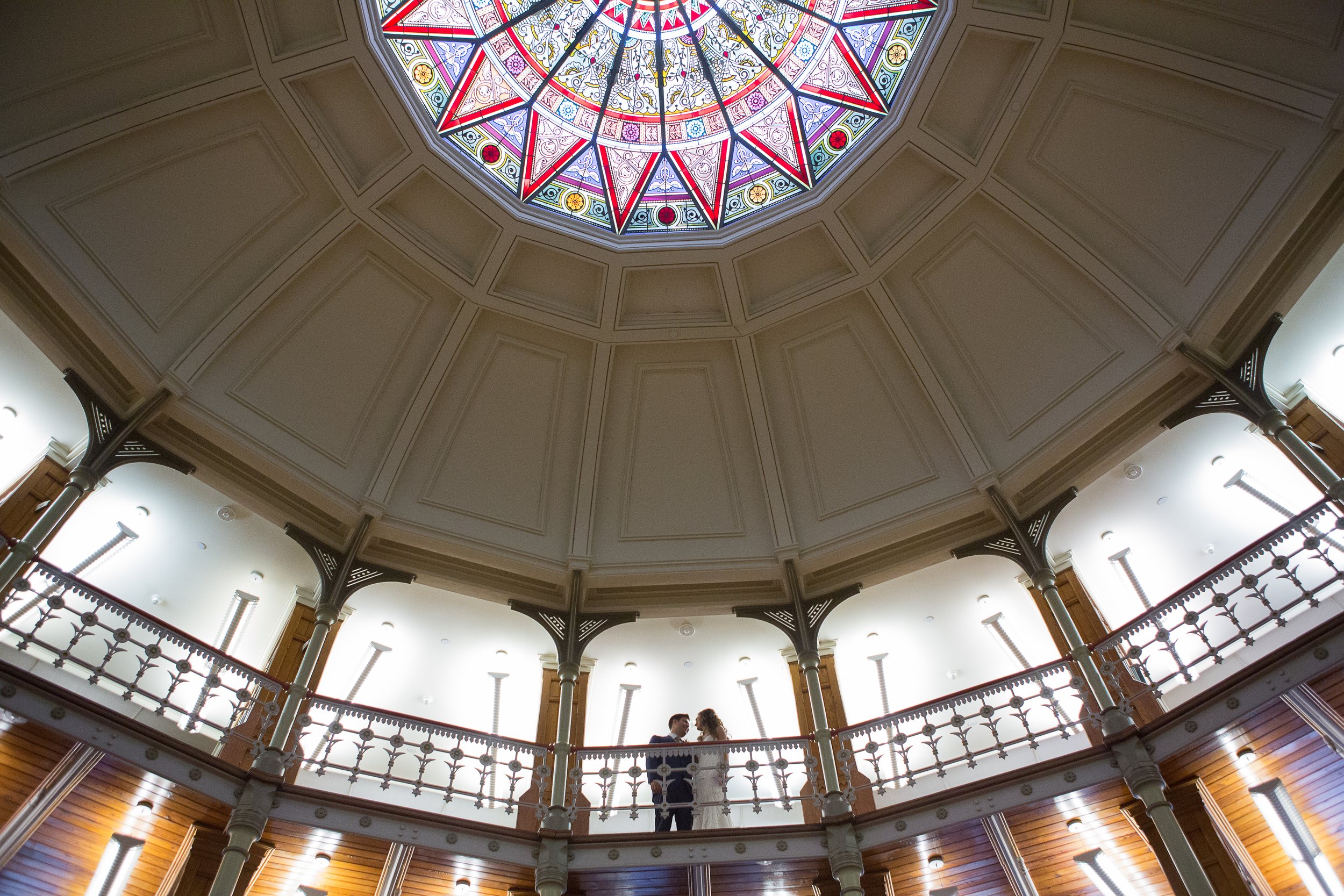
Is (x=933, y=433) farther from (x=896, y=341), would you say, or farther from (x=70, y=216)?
(x=70, y=216)

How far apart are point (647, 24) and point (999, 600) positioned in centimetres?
1072

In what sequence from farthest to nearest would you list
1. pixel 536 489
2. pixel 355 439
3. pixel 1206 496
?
pixel 536 489
pixel 355 439
pixel 1206 496

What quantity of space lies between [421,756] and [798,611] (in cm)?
589

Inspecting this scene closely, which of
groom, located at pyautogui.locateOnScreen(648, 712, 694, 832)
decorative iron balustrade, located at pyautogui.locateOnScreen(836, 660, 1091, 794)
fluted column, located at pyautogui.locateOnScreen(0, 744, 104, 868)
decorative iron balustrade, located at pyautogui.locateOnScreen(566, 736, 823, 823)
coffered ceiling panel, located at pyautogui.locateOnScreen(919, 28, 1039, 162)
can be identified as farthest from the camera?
coffered ceiling panel, located at pyautogui.locateOnScreen(919, 28, 1039, 162)

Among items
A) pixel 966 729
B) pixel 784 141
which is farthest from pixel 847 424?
pixel 966 729

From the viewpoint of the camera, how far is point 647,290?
548 inches

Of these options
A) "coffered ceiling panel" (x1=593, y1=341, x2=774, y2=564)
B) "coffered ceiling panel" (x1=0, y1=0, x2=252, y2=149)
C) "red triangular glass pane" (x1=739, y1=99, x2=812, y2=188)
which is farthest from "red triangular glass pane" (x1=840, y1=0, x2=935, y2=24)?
"coffered ceiling panel" (x1=0, y1=0, x2=252, y2=149)

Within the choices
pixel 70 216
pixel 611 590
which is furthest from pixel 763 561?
pixel 70 216

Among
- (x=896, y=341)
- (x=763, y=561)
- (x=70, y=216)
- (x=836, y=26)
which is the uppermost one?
(x=836, y=26)

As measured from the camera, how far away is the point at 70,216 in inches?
395

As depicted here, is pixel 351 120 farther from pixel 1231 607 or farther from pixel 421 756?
pixel 1231 607

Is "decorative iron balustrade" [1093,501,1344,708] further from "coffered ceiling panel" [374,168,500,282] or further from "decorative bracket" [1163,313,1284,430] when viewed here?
"coffered ceiling panel" [374,168,500,282]

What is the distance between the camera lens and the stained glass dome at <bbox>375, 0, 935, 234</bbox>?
12555 millimetres

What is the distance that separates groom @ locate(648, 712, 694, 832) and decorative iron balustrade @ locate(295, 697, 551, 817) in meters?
1.46
